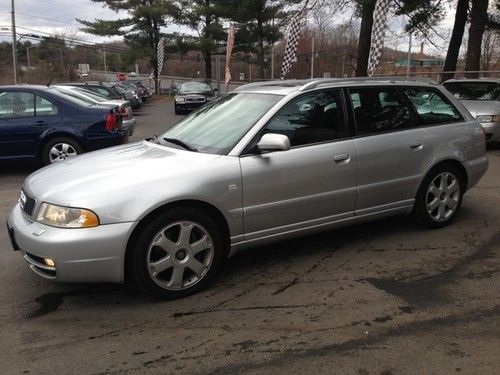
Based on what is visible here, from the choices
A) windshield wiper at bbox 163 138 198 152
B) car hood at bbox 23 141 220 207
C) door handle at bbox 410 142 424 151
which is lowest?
car hood at bbox 23 141 220 207

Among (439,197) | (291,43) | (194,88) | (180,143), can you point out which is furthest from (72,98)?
(194,88)

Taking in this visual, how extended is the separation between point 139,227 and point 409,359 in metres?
1.91

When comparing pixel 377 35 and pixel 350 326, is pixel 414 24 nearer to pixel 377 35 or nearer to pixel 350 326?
pixel 377 35

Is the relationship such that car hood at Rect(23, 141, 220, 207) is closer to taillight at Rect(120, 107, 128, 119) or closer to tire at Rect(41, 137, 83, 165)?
tire at Rect(41, 137, 83, 165)

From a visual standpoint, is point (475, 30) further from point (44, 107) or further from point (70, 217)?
point (70, 217)

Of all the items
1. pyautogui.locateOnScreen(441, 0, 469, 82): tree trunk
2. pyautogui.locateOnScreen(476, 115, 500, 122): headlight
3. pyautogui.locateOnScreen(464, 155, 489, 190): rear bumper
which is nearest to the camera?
pyautogui.locateOnScreen(464, 155, 489, 190): rear bumper

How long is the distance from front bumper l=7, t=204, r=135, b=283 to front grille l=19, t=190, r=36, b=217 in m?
0.21

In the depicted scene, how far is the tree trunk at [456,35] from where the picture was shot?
65.2 feet

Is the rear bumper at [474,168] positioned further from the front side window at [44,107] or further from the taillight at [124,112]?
the taillight at [124,112]

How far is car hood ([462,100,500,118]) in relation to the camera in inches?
427

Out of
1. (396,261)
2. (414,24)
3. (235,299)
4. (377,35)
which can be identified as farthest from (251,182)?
(414,24)

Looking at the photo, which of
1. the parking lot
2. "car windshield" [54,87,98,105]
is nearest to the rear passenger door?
the parking lot

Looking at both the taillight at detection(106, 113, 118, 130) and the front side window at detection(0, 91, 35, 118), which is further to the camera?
the taillight at detection(106, 113, 118, 130)

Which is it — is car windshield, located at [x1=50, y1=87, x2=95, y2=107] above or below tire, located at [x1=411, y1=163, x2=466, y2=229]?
above
